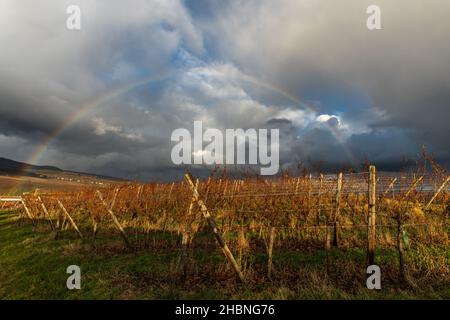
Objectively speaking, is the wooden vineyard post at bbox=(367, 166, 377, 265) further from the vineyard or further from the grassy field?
the grassy field

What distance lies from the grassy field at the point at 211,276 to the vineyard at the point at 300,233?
0.06 metres

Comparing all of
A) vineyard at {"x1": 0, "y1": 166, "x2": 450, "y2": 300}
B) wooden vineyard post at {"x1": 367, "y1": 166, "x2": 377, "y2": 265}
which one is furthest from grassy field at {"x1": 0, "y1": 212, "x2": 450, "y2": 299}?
wooden vineyard post at {"x1": 367, "y1": 166, "x2": 377, "y2": 265}

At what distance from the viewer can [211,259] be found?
849 cm

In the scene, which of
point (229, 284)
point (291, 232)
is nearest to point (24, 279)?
point (229, 284)

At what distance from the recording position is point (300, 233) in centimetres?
1120

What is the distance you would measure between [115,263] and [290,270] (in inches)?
198

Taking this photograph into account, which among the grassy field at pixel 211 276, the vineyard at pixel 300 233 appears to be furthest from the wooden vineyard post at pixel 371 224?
the grassy field at pixel 211 276

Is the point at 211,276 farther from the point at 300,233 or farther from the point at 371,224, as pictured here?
the point at 300,233

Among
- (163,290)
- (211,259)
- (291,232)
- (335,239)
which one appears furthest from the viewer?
(291,232)

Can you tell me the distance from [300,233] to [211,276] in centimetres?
527

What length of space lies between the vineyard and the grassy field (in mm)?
60
